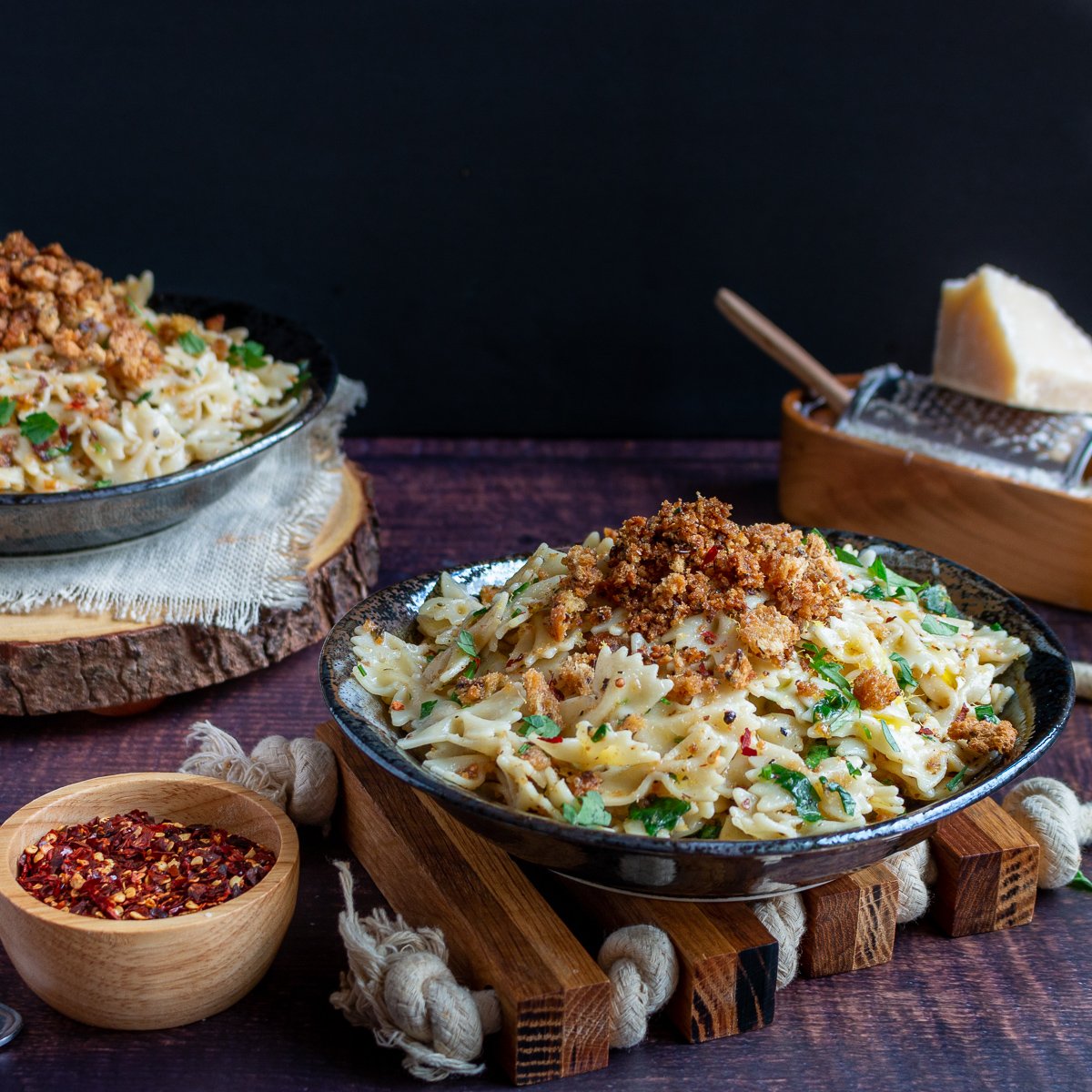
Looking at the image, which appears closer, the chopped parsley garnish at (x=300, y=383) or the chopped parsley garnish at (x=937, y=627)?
the chopped parsley garnish at (x=937, y=627)


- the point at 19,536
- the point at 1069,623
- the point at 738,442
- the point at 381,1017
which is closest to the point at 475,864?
the point at 381,1017

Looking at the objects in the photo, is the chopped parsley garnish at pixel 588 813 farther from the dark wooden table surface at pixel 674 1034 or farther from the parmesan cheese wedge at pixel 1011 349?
the parmesan cheese wedge at pixel 1011 349

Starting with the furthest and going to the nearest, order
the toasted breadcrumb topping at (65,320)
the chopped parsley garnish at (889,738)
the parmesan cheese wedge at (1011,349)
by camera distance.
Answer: the parmesan cheese wedge at (1011,349)
the toasted breadcrumb topping at (65,320)
the chopped parsley garnish at (889,738)

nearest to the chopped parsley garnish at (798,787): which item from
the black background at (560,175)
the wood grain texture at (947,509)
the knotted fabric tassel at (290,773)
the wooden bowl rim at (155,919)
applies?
the wooden bowl rim at (155,919)

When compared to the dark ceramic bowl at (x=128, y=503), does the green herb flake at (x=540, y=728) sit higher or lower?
higher

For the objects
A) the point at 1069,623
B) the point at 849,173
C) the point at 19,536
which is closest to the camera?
the point at 19,536

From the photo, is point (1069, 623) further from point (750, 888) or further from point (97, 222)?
point (97, 222)
